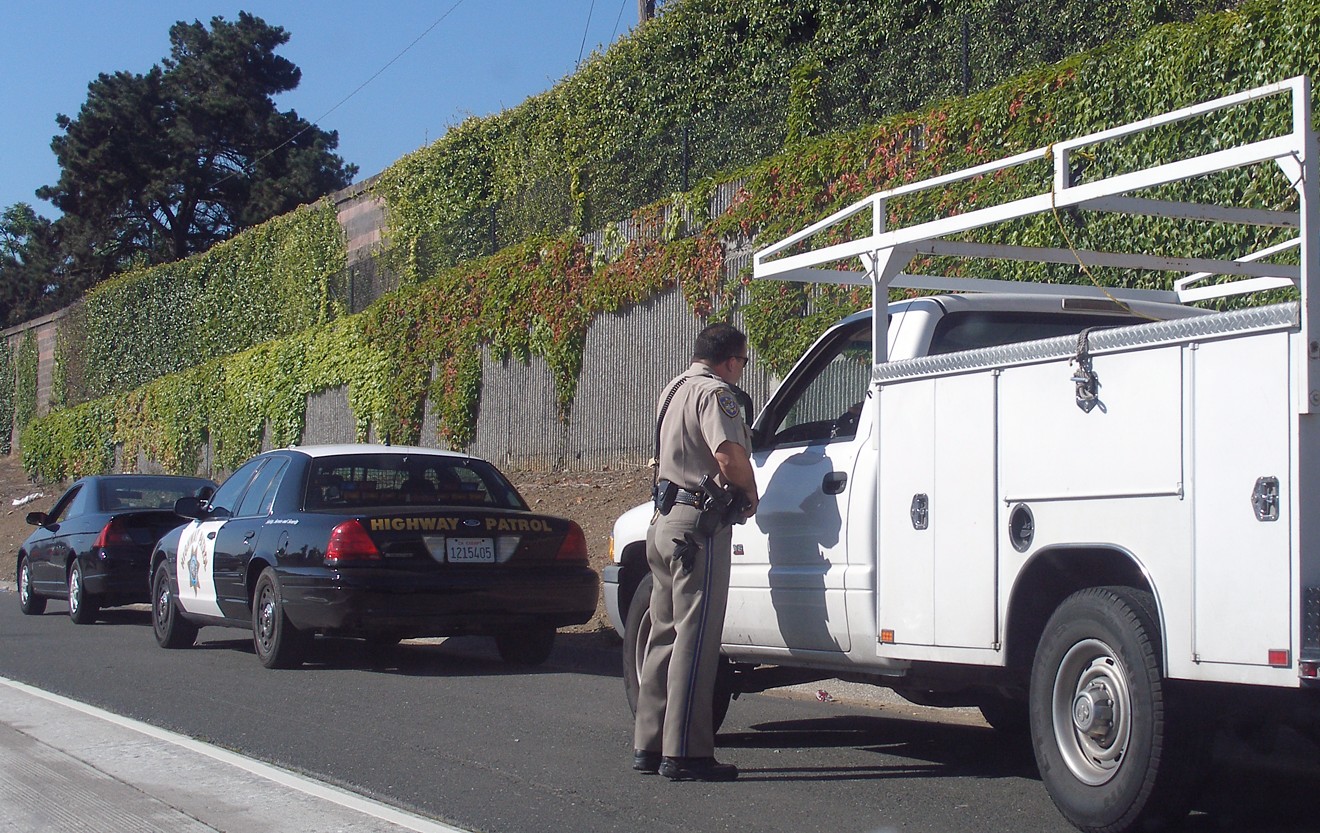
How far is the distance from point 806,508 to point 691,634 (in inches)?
30.4

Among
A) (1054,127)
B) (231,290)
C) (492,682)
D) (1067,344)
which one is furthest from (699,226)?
(231,290)

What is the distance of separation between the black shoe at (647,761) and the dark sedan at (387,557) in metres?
3.59

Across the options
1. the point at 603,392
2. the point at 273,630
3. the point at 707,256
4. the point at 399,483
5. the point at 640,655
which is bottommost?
the point at 273,630

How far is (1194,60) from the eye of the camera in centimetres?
1108

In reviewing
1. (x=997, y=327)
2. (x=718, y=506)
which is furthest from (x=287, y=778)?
(x=997, y=327)

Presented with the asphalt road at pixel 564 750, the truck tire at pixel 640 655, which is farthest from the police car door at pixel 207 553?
the truck tire at pixel 640 655

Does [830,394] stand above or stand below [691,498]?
above

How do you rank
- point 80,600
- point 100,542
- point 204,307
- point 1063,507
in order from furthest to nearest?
point 204,307, point 80,600, point 100,542, point 1063,507

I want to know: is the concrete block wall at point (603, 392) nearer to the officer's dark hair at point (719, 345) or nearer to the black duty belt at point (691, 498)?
the officer's dark hair at point (719, 345)

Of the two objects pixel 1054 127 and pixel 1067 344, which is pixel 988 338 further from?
pixel 1054 127

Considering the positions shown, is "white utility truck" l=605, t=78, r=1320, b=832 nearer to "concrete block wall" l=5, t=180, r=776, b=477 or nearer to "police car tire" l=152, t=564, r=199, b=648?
"police car tire" l=152, t=564, r=199, b=648

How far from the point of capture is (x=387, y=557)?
383 inches

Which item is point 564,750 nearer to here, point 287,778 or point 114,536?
point 287,778

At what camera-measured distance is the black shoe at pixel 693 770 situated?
6172mm
